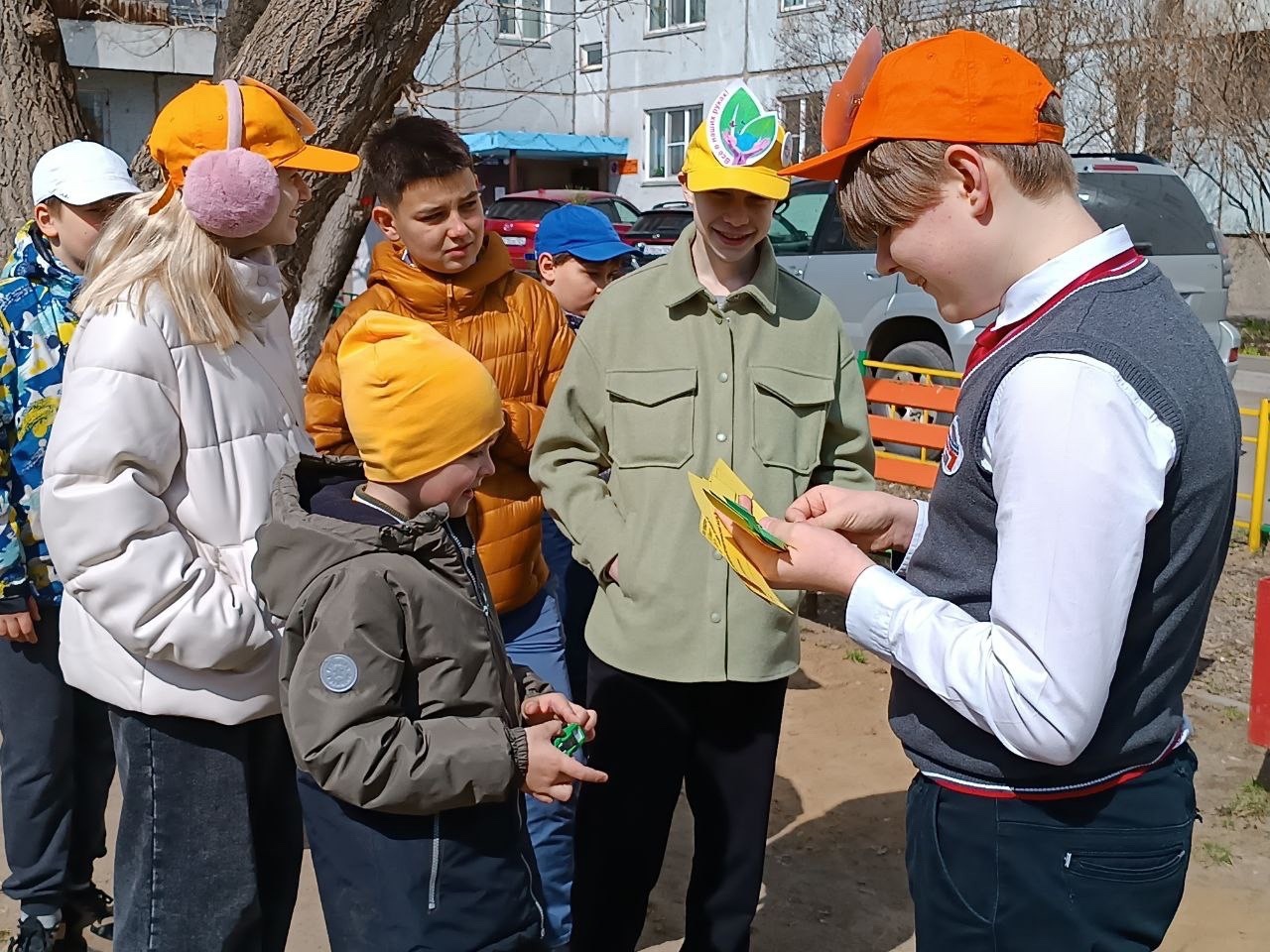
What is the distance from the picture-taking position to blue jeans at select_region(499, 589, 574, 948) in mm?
3049

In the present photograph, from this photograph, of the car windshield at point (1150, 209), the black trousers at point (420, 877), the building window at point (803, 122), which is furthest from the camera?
the building window at point (803, 122)

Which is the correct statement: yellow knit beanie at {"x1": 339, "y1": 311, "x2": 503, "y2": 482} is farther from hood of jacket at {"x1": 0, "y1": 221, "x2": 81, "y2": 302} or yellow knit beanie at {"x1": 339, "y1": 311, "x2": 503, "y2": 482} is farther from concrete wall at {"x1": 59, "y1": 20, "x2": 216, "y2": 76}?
concrete wall at {"x1": 59, "y1": 20, "x2": 216, "y2": 76}

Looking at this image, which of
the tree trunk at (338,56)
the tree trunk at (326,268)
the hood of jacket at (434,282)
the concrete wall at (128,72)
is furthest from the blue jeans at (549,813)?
the concrete wall at (128,72)

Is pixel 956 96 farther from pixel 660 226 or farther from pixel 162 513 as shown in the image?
pixel 660 226

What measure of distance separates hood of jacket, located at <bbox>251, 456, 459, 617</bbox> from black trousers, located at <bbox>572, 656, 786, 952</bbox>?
921 millimetres

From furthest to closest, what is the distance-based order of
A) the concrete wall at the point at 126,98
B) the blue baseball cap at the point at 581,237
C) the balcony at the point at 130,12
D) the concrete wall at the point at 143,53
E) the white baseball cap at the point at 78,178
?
1. the concrete wall at the point at 126,98
2. the concrete wall at the point at 143,53
3. the balcony at the point at 130,12
4. the blue baseball cap at the point at 581,237
5. the white baseball cap at the point at 78,178

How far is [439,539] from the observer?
6.73ft

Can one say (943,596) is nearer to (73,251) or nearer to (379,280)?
(379,280)

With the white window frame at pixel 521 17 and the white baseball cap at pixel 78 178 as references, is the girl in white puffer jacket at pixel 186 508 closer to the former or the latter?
the white baseball cap at pixel 78 178

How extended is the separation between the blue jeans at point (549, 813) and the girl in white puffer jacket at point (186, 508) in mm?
658

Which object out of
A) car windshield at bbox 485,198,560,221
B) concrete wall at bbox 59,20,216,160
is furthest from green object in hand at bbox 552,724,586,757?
concrete wall at bbox 59,20,216,160

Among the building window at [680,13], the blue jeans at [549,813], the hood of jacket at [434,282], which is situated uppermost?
the building window at [680,13]

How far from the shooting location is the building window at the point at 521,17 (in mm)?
7293

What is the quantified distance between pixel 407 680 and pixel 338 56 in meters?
2.63
